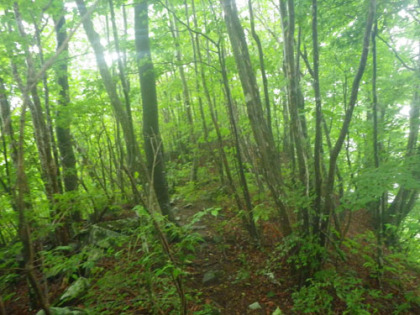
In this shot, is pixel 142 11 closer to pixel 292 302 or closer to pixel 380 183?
pixel 380 183

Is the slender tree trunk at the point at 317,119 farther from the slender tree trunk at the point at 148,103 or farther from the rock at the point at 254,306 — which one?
the slender tree trunk at the point at 148,103

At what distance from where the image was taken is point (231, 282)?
4.35 metres

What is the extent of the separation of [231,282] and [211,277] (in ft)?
1.17

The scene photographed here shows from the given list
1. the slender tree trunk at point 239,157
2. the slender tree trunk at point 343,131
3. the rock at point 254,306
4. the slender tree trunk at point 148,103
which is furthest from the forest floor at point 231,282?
the slender tree trunk at point 148,103

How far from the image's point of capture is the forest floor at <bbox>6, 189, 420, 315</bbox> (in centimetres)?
352

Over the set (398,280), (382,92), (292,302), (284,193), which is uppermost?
(382,92)

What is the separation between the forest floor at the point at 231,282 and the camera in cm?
352

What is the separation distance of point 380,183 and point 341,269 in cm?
202

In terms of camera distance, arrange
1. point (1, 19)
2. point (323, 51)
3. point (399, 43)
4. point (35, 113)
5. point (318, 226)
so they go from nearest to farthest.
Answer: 1. point (318, 226)
2. point (1, 19)
3. point (35, 113)
4. point (323, 51)
5. point (399, 43)

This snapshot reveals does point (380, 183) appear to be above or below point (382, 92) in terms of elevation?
below

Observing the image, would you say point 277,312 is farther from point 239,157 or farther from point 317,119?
point 317,119

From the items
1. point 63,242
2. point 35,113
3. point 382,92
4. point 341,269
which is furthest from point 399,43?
point 63,242

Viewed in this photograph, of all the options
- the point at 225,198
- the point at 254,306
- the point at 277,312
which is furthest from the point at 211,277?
the point at 225,198

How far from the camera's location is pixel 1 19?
4.20 m
